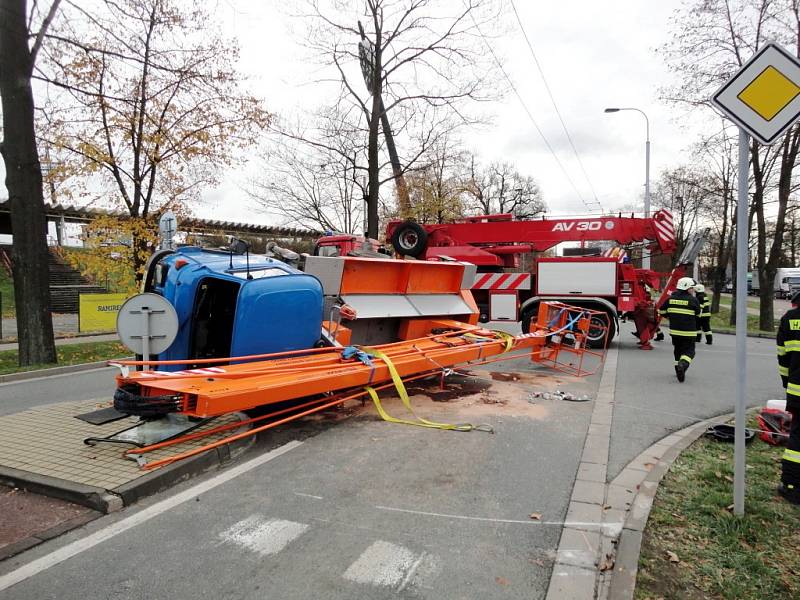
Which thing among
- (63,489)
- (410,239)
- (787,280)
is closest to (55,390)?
(63,489)

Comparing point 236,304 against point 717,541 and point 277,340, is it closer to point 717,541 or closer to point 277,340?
point 277,340

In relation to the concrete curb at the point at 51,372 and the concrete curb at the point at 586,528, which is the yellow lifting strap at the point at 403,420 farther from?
the concrete curb at the point at 51,372

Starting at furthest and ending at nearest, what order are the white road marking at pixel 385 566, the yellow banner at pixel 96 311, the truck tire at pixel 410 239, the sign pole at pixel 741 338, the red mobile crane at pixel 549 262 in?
the yellow banner at pixel 96 311 < the truck tire at pixel 410 239 < the red mobile crane at pixel 549 262 < the sign pole at pixel 741 338 < the white road marking at pixel 385 566

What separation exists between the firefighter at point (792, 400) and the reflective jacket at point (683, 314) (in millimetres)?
4734

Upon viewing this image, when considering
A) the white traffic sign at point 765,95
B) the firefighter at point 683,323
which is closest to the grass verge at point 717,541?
the white traffic sign at point 765,95

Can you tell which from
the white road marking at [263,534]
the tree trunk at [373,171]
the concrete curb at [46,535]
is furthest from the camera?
the tree trunk at [373,171]

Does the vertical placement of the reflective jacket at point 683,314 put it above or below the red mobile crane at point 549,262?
below

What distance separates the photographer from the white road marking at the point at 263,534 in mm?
3189

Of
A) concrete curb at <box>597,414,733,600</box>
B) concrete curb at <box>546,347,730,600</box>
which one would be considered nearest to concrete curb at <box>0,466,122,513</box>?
concrete curb at <box>546,347,730,600</box>

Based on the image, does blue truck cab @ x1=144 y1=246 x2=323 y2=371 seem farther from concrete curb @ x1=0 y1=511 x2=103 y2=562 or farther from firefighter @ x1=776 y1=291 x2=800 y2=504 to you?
firefighter @ x1=776 y1=291 x2=800 y2=504

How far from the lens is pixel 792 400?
3.88 meters

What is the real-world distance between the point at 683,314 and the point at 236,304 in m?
7.36

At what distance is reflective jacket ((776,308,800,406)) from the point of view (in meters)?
3.88

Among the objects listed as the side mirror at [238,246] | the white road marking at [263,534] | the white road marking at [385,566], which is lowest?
the white road marking at [385,566]
